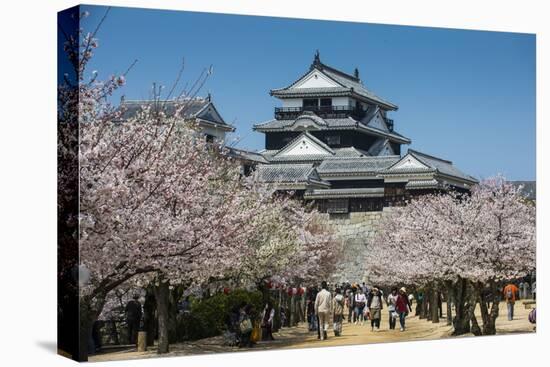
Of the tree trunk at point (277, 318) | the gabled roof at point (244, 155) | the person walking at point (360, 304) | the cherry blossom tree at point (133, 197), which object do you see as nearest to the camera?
the cherry blossom tree at point (133, 197)

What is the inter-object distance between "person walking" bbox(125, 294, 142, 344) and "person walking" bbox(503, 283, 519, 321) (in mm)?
6689

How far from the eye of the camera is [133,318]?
555 inches

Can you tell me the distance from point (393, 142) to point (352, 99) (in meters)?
1.14

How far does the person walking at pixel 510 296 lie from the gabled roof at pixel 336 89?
374 centimetres

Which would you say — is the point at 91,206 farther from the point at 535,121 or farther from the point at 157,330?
the point at 535,121

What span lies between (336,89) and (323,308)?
4043 millimetres

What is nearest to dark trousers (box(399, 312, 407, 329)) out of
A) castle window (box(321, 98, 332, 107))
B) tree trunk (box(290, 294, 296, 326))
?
tree trunk (box(290, 294, 296, 326))

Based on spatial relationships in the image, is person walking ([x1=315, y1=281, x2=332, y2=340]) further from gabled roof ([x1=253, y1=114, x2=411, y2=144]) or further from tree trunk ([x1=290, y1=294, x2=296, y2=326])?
gabled roof ([x1=253, y1=114, x2=411, y2=144])

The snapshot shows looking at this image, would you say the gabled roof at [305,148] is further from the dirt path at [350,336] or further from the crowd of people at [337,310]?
Answer: the dirt path at [350,336]

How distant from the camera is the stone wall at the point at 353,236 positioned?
1667cm

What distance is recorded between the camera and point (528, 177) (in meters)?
17.6

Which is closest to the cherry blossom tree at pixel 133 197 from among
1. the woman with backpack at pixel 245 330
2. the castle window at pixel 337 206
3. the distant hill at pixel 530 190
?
the woman with backpack at pixel 245 330

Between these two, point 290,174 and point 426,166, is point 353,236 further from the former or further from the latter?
point 426,166

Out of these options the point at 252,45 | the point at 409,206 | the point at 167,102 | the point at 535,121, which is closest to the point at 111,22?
the point at 167,102
